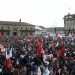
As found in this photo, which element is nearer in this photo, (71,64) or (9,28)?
(71,64)

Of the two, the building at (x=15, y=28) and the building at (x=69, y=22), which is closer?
the building at (x=15, y=28)

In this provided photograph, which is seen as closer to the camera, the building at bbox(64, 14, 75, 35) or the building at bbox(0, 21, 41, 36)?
the building at bbox(0, 21, 41, 36)

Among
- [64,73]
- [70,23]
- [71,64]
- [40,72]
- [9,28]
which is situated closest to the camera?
[40,72]

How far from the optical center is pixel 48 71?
47.7 ft

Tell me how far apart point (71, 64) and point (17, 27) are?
8404 centimetres

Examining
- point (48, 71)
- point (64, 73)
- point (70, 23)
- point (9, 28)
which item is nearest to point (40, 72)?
point (48, 71)

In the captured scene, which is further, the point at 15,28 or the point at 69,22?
the point at 69,22

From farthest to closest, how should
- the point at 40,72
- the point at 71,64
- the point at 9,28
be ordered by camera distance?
the point at 9,28 < the point at 71,64 < the point at 40,72

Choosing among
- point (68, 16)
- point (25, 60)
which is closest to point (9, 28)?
point (68, 16)

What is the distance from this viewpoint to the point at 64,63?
17078mm

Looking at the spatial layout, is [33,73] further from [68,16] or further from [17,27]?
[68,16]

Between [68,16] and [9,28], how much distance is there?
24972 mm

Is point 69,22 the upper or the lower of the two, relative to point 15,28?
upper

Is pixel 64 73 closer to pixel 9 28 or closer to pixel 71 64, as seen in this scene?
pixel 71 64
